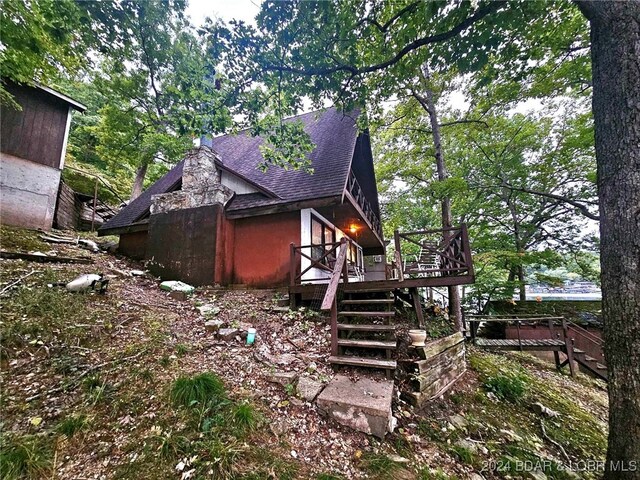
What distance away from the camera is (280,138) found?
5633 millimetres

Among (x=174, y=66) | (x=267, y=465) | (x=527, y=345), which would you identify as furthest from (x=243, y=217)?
(x=527, y=345)

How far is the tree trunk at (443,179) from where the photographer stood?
666 centimetres

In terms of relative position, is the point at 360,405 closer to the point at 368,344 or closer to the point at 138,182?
the point at 368,344

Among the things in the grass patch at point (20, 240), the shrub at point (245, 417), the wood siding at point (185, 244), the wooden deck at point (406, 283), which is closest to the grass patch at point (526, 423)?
the wooden deck at point (406, 283)

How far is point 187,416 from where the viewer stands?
7.98ft

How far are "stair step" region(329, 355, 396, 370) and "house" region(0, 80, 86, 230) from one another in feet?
36.2

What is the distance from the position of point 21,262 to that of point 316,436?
289 inches

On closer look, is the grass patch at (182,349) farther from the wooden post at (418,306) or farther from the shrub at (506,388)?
the shrub at (506,388)

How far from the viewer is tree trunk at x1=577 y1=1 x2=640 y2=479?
6.73ft

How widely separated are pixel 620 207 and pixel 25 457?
5.41 m

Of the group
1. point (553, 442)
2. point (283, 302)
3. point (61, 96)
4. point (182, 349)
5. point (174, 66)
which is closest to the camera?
point (553, 442)

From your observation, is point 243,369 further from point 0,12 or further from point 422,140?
point 422,140

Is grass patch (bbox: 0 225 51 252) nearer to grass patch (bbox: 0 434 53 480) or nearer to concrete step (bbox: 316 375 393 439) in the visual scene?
grass patch (bbox: 0 434 53 480)

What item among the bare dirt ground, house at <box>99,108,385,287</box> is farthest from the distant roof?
the bare dirt ground
